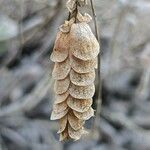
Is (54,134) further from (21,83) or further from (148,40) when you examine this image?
(148,40)

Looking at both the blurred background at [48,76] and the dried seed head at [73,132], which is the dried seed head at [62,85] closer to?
the dried seed head at [73,132]

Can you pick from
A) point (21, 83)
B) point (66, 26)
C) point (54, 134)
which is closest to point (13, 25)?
point (21, 83)

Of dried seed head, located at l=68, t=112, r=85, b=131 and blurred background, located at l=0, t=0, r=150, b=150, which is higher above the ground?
dried seed head, located at l=68, t=112, r=85, b=131

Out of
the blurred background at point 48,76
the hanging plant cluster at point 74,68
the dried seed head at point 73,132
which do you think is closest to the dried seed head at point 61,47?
the hanging plant cluster at point 74,68

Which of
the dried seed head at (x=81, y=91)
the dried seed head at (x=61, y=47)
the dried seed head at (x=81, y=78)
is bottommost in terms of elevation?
the dried seed head at (x=81, y=91)

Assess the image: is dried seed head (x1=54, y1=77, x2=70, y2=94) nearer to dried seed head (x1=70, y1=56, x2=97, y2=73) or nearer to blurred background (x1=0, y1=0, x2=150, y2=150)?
dried seed head (x1=70, y1=56, x2=97, y2=73)

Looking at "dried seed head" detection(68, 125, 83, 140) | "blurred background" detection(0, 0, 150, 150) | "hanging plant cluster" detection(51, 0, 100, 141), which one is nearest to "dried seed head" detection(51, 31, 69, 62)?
"hanging plant cluster" detection(51, 0, 100, 141)

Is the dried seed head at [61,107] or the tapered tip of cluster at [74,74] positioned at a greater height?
the tapered tip of cluster at [74,74]
